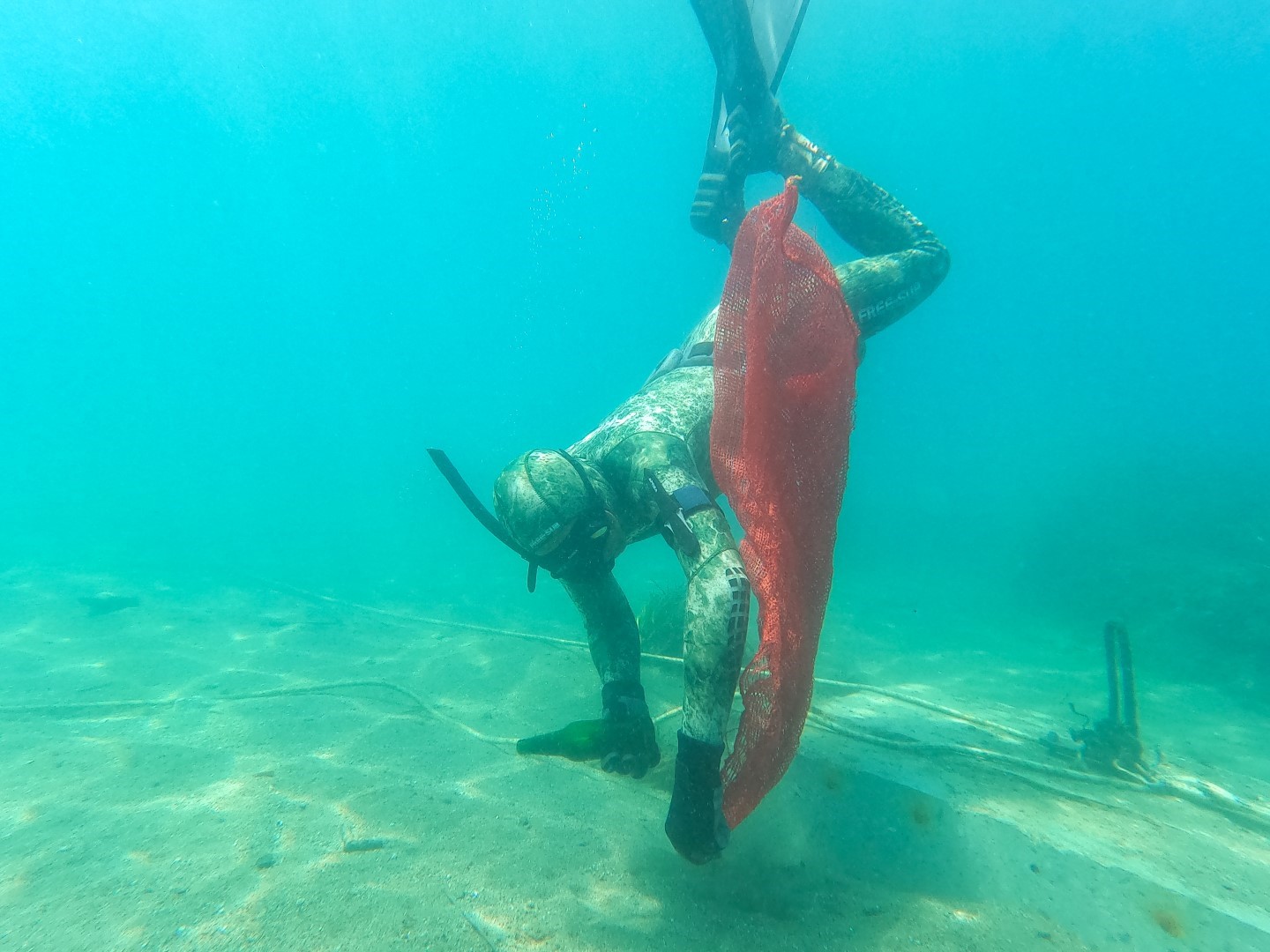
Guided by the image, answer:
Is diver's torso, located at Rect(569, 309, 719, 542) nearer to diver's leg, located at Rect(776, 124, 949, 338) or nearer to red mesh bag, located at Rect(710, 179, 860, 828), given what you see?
red mesh bag, located at Rect(710, 179, 860, 828)

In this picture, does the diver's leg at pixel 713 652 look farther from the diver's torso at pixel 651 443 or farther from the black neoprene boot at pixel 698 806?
the diver's torso at pixel 651 443

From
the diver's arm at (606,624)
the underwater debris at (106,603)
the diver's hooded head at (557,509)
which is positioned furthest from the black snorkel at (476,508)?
the underwater debris at (106,603)

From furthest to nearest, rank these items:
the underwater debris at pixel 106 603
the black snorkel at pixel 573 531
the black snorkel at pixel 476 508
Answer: the underwater debris at pixel 106 603
the black snorkel at pixel 476 508
the black snorkel at pixel 573 531

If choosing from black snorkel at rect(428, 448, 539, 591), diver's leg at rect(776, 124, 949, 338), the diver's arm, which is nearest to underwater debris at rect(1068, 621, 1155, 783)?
the diver's arm

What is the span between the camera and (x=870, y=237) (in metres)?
4.63

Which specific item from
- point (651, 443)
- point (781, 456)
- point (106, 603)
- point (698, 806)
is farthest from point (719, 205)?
point (106, 603)

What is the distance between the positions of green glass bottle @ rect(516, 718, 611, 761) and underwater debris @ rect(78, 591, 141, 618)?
38.3 ft

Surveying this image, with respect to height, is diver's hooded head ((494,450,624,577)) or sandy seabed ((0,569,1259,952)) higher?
diver's hooded head ((494,450,624,577))

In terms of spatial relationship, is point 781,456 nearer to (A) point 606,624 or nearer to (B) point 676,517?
(B) point 676,517

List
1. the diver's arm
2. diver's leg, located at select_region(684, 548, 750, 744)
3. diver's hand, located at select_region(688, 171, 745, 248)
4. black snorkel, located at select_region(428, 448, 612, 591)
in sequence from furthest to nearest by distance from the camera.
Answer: diver's hand, located at select_region(688, 171, 745, 248) → the diver's arm → black snorkel, located at select_region(428, 448, 612, 591) → diver's leg, located at select_region(684, 548, 750, 744)

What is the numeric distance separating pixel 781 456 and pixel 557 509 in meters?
1.04

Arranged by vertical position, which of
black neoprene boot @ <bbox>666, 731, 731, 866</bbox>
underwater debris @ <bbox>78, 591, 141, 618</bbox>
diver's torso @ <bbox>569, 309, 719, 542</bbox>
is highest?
diver's torso @ <bbox>569, 309, 719, 542</bbox>

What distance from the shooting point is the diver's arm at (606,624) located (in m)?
3.13

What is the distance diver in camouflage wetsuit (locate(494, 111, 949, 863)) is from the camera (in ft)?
6.89
